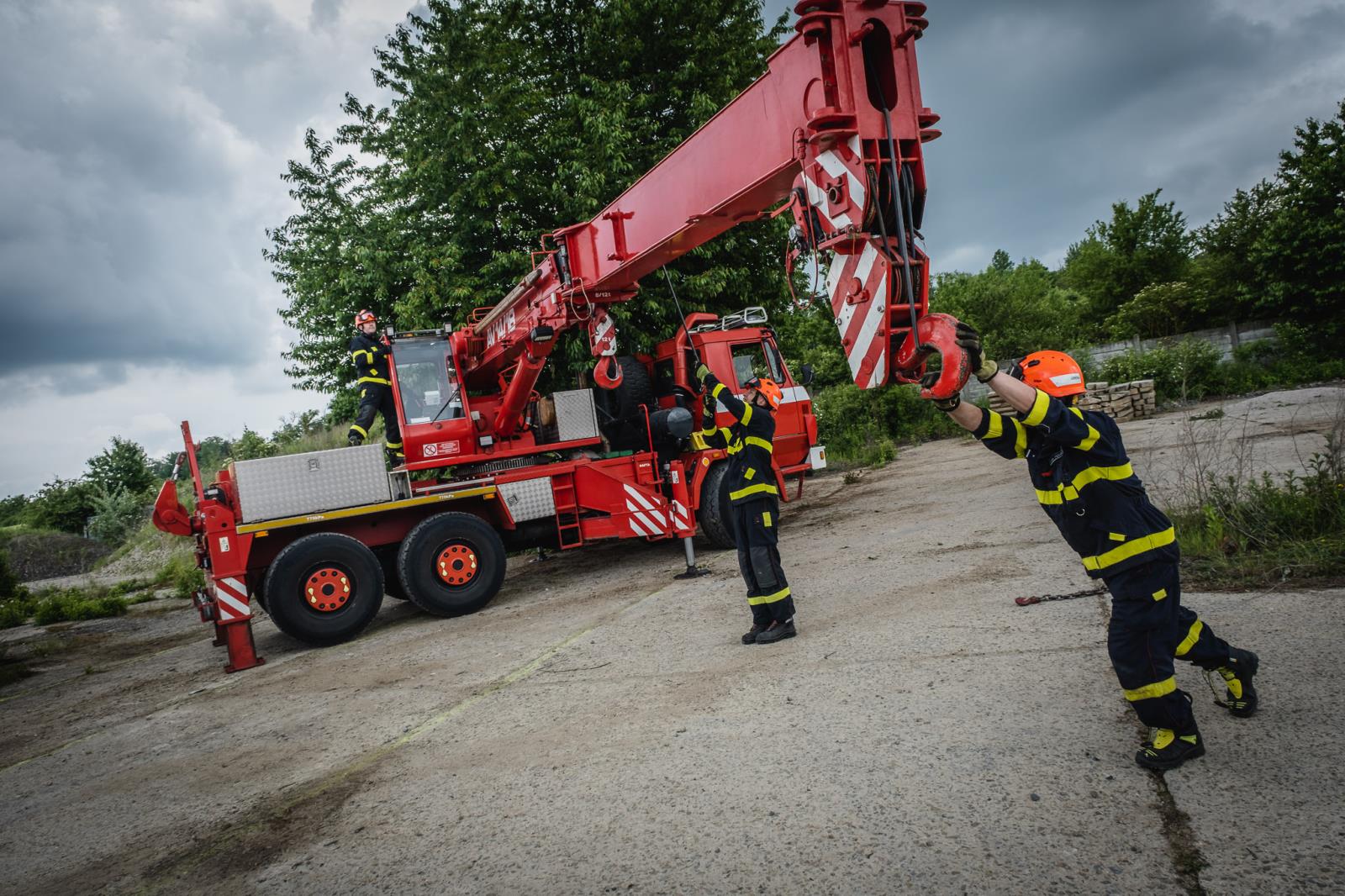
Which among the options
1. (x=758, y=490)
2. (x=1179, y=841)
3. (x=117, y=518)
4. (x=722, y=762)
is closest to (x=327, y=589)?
(x=758, y=490)

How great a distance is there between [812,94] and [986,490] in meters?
7.10

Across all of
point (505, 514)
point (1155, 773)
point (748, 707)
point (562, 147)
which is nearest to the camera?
point (1155, 773)

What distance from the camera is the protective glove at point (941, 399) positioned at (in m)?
3.23

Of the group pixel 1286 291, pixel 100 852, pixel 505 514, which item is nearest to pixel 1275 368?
pixel 1286 291

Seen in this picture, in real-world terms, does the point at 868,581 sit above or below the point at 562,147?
below

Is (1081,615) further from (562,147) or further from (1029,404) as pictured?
(562,147)

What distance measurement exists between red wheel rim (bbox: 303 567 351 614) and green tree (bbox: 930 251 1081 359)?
23113 mm

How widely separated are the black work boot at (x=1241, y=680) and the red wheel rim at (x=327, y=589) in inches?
269

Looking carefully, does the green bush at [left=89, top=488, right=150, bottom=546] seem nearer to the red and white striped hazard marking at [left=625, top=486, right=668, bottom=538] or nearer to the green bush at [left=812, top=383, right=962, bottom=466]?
the green bush at [left=812, top=383, right=962, bottom=466]

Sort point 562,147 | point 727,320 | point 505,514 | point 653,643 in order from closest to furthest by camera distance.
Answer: point 653,643, point 505,514, point 727,320, point 562,147

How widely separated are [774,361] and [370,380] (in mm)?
4981

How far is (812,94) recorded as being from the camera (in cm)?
470

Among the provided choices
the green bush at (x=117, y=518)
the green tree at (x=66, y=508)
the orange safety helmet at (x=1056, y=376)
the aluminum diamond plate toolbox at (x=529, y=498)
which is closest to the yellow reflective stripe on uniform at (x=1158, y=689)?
the orange safety helmet at (x=1056, y=376)

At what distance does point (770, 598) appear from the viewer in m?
5.33
